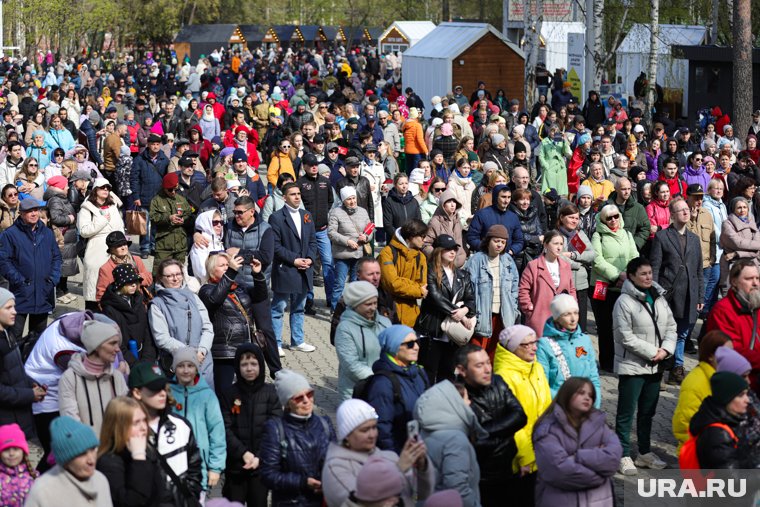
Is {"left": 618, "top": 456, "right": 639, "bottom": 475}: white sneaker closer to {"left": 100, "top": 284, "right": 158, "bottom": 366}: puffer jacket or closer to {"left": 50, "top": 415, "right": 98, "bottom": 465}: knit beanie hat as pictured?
{"left": 100, "top": 284, "right": 158, "bottom": 366}: puffer jacket

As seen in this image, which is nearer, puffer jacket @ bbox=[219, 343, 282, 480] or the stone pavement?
puffer jacket @ bbox=[219, 343, 282, 480]

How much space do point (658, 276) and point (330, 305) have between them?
4.10 m

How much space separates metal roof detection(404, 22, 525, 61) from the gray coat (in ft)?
79.9

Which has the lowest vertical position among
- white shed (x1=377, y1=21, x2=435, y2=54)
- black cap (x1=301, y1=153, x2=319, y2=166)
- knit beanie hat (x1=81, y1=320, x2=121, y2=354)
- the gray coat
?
white shed (x1=377, y1=21, x2=435, y2=54)

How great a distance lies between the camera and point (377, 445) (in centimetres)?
758

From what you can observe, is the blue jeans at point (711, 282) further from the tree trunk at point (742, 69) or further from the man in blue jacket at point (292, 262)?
the tree trunk at point (742, 69)

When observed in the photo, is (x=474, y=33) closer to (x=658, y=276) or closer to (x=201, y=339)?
(x=658, y=276)

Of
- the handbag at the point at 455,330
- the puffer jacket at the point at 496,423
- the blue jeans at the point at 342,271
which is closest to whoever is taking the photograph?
the puffer jacket at the point at 496,423

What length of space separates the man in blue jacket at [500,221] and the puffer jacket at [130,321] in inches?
155

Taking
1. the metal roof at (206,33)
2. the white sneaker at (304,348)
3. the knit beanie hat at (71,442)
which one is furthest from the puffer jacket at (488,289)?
the metal roof at (206,33)

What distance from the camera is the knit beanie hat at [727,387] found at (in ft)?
23.4

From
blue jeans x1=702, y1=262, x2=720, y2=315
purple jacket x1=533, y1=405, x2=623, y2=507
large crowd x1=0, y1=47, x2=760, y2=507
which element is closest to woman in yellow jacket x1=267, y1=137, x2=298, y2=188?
large crowd x1=0, y1=47, x2=760, y2=507

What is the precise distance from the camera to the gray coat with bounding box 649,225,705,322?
466 inches

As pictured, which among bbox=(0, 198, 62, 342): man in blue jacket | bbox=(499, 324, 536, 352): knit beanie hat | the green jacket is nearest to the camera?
bbox=(499, 324, 536, 352): knit beanie hat
